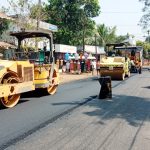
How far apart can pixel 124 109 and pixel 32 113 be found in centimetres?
291

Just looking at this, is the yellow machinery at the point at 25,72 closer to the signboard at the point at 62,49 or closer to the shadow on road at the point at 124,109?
the shadow on road at the point at 124,109

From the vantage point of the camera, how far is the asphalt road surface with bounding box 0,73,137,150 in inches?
334

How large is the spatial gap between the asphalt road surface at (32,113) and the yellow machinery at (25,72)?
19.2 inches

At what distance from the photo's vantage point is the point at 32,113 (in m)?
11.3

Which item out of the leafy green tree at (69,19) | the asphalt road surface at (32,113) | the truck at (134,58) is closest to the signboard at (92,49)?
the leafy green tree at (69,19)

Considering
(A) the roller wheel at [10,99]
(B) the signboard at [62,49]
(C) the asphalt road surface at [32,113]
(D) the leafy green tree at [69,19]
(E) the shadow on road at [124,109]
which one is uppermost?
(D) the leafy green tree at [69,19]

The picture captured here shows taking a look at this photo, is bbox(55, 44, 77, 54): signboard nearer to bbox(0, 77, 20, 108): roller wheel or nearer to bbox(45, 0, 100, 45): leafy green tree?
bbox(45, 0, 100, 45): leafy green tree

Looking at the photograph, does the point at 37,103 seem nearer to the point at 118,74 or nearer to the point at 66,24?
the point at 118,74

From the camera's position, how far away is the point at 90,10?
6706cm

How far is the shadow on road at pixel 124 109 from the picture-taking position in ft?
34.8

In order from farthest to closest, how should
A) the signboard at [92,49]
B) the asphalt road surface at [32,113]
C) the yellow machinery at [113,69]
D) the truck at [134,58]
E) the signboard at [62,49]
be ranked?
1. the signboard at [92,49]
2. the signboard at [62,49]
3. the truck at [134,58]
4. the yellow machinery at [113,69]
5. the asphalt road surface at [32,113]

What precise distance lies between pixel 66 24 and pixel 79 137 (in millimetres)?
58284

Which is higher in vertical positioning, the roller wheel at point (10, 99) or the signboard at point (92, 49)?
the signboard at point (92, 49)

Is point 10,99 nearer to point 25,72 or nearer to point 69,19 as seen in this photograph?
A: point 25,72
